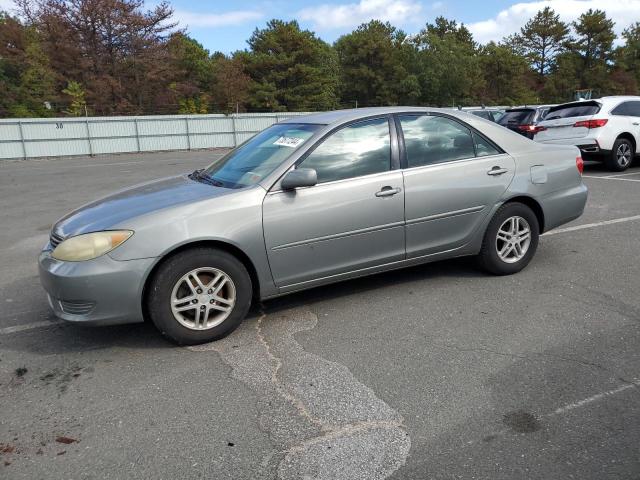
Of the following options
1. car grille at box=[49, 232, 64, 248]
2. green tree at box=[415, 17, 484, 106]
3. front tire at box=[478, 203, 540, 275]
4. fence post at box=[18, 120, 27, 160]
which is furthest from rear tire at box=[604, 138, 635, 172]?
green tree at box=[415, 17, 484, 106]

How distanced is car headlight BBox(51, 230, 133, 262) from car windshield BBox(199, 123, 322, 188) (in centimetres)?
93

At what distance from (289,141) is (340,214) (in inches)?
30.2

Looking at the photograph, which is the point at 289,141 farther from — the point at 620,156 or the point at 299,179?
the point at 620,156

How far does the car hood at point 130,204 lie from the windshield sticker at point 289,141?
65 centimetres

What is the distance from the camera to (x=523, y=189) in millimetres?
4777

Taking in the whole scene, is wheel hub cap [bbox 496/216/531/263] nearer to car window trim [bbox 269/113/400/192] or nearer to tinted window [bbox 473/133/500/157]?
tinted window [bbox 473/133/500/157]

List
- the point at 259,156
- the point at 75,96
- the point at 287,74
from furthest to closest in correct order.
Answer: the point at 287,74
the point at 75,96
the point at 259,156

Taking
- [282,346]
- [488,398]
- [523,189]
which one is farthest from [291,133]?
[488,398]

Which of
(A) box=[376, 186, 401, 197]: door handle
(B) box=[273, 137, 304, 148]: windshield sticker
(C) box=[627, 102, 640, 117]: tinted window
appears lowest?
(A) box=[376, 186, 401, 197]: door handle

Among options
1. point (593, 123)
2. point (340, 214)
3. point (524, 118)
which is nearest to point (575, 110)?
point (593, 123)

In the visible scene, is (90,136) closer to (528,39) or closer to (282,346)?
(282,346)

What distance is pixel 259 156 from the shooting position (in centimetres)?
438

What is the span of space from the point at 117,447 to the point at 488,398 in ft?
6.33

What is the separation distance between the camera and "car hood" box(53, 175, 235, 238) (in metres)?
3.63
